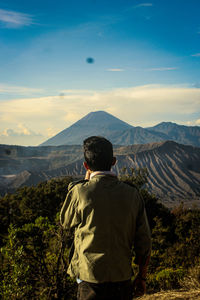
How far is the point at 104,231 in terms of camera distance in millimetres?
1684

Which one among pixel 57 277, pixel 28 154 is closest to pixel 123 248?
pixel 57 277

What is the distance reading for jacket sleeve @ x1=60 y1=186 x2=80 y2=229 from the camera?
179cm

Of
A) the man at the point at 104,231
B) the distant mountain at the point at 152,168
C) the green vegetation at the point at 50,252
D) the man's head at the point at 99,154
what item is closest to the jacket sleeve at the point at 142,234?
the man at the point at 104,231

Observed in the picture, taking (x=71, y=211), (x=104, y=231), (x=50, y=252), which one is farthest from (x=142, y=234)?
(x=50, y=252)

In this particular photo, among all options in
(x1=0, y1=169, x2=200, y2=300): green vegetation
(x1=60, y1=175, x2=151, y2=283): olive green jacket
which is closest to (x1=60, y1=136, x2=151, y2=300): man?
(x1=60, y1=175, x2=151, y2=283): olive green jacket

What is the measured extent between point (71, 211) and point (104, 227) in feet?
0.91

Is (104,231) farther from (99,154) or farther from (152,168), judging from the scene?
(152,168)

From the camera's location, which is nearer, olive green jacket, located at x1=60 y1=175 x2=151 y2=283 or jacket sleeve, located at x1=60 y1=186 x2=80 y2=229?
olive green jacket, located at x1=60 y1=175 x2=151 y2=283

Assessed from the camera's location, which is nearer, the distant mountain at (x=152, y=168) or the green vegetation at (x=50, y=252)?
the green vegetation at (x=50, y=252)

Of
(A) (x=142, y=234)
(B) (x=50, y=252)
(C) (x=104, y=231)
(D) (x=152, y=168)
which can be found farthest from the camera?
(D) (x=152, y=168)

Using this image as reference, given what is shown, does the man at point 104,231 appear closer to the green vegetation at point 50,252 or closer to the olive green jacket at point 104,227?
the olive green jacket at point 104,227

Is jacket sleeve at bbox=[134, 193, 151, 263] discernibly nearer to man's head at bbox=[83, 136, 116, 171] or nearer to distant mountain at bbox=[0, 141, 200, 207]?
man's head at bbox=[83, 136, 116, 171]

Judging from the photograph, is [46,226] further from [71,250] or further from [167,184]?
[167,184]

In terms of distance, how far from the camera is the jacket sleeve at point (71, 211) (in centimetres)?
179
